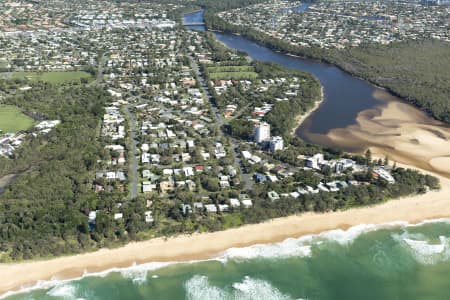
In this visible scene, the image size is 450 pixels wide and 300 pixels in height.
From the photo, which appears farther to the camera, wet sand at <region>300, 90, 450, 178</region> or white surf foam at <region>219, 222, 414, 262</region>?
wet sand at <region>300, 90, 450, 178</region>

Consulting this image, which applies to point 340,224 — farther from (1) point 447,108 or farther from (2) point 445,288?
(1) point 447,108

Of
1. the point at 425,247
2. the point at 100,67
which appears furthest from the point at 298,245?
the point at 100,67

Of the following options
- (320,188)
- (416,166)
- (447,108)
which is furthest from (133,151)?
(447,108)

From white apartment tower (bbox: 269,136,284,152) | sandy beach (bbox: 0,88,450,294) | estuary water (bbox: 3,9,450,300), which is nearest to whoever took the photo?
estuary water (bbox: 3,9,450,300)

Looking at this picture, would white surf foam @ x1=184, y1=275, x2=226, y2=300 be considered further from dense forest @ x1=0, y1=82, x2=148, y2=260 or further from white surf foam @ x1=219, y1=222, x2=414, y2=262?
dense forest @ x1=0, y1=82, x2=148, y2=260

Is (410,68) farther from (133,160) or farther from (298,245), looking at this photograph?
(298,245)

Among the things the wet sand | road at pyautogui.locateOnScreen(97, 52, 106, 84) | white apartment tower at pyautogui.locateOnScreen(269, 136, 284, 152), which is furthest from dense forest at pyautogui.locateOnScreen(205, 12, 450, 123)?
road at pyautogui.locateOnScreen(97, 52, 106, 84)

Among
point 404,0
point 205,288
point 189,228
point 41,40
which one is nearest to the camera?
point 205,288
